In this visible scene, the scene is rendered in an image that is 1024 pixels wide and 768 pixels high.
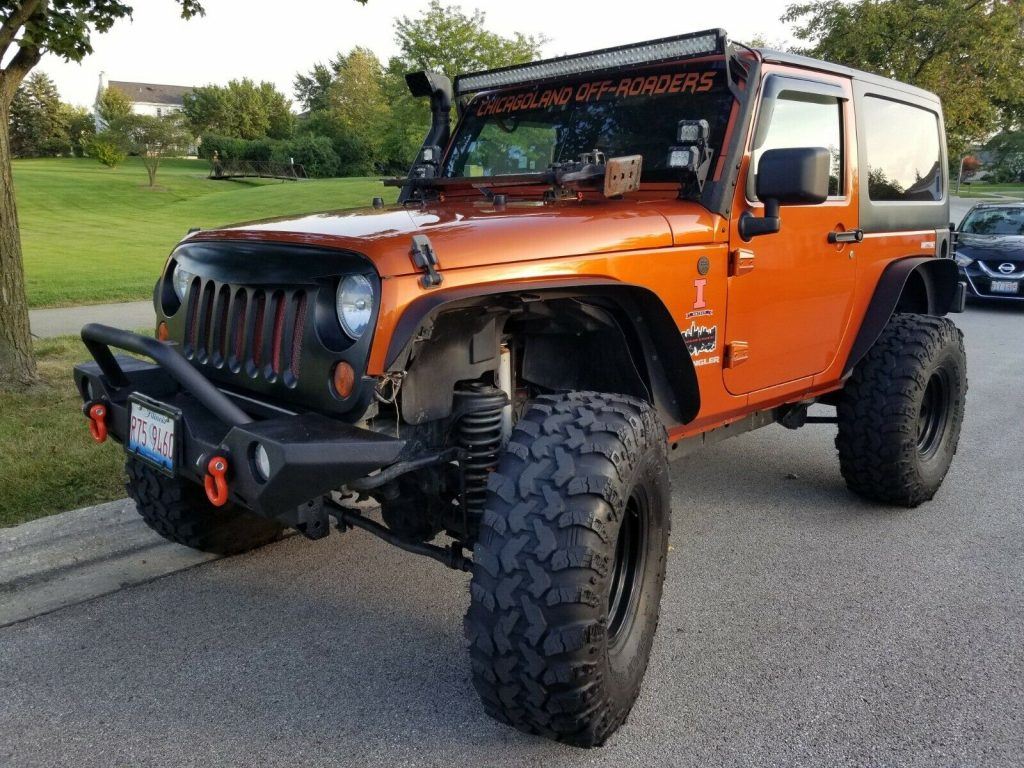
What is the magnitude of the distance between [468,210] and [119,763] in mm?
2095

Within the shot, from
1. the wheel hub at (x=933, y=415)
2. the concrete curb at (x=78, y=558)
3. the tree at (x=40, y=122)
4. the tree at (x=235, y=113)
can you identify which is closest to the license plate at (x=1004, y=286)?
the wheel hub at (x=933, y=415)

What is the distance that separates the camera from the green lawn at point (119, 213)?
12336 mm

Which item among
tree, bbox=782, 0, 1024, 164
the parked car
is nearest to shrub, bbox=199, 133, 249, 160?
tree, bbox=782, 0, 1024, 164

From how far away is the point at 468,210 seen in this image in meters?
3.19

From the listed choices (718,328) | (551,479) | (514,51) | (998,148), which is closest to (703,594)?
(718,328)

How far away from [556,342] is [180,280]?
1.39 metres

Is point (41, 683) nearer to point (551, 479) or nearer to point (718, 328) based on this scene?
point (551, 479)

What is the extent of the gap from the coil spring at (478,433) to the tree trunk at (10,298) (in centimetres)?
447

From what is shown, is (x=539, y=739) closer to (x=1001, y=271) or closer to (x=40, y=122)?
(x=1001, y=271)

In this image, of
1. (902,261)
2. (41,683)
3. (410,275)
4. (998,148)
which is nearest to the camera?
(410,275)

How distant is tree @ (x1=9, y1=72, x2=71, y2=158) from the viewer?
6425 centimetres

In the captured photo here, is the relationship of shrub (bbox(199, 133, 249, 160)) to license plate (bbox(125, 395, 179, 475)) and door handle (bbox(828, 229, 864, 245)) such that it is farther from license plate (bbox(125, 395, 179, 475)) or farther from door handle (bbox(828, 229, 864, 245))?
license plate (bbox(125, 395, 179, 475))

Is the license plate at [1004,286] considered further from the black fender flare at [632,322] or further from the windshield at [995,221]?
the black fender flare at [632,322]

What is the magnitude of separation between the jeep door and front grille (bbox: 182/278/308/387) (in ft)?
5.66
